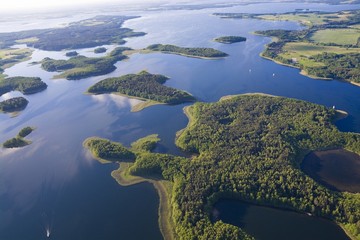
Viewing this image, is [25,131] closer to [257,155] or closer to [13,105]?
[13,105]

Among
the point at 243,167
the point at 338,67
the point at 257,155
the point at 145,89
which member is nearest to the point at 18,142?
the point at 145,89

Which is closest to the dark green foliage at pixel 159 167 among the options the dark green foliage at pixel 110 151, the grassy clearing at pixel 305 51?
the dark green foliage at pixel 110 151

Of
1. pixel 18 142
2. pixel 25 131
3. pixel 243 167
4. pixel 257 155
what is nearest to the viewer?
pixel 243 167

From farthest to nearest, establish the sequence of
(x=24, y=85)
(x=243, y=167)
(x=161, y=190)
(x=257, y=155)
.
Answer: (x=24, y=85)
(x=257, y=155)
(x=243, y=167)
(x=161, y=190)

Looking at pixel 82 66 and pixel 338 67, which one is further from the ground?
pixel 338 67

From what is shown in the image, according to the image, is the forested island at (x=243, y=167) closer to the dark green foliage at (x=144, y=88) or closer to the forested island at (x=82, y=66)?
the dark green foliage at (x=144, y=88)
